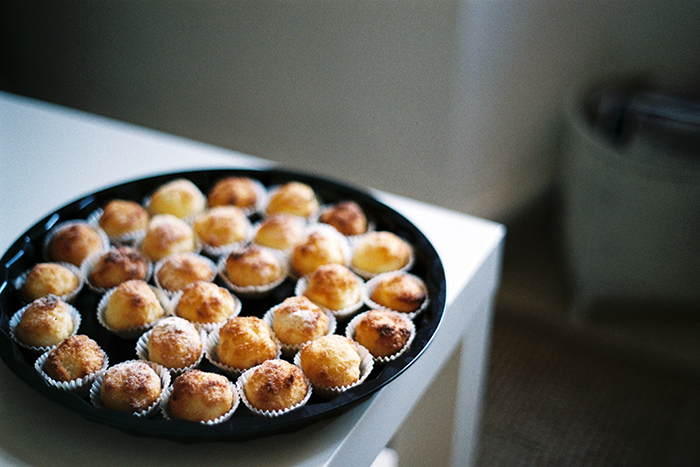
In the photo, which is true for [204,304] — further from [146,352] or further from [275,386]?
[275,386]

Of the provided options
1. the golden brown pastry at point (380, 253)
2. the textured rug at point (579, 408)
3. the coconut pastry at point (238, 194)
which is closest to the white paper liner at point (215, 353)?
the golden brown pastry at point (380, 253)

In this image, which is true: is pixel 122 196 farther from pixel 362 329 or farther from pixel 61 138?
pixel 362 329

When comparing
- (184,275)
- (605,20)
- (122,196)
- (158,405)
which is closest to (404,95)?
(605,20)

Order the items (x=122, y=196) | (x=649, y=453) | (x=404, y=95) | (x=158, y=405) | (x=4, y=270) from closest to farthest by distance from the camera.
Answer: (x=158, y=405)
(x=4, y=270)
(x=122, y=196)
(x=649, y=453)
(x=404, y=95)

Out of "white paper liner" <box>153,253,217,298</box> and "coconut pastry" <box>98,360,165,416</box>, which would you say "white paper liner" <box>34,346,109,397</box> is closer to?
"coconut pastry" <box>98,360,165,416</box>

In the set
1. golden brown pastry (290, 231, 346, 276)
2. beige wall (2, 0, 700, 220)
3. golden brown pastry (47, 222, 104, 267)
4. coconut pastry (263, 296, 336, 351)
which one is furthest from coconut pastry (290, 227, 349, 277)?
beige wall (2, 0, 700, 220)

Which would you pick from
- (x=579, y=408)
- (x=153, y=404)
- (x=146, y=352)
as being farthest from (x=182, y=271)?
(x=579, y=408)
